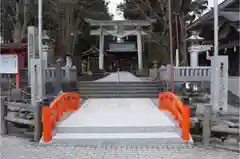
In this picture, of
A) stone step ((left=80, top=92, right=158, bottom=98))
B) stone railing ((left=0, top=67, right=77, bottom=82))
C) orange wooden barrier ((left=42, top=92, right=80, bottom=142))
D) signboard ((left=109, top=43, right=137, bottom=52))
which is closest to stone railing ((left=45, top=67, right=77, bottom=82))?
stone railing ((left=0, top=67, right=77, bottom=82))

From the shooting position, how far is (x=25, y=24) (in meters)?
18.3

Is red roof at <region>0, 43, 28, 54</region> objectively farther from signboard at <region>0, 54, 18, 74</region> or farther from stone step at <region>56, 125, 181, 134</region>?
stone step at <region>56, 125, 181, 134</region>

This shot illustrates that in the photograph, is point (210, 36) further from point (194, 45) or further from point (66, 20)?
point (66, 20)

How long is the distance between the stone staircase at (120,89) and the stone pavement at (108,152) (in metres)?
7.32

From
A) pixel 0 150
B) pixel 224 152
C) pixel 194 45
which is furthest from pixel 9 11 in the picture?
pixel 224 152

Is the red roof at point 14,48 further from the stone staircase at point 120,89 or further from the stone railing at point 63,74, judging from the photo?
the stone staircase at point 120,89

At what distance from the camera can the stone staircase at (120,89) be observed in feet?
42.3

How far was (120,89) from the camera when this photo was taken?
13422mm

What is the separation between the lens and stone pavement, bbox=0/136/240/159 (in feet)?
16.1

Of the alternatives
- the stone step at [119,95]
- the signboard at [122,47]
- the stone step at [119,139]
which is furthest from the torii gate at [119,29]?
the stone step at [119,139]

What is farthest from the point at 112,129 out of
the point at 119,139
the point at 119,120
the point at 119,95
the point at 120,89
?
the point at 120,89

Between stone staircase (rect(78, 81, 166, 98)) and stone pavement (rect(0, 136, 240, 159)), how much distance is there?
7.32 metres

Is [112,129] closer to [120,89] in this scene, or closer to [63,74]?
[120,89]

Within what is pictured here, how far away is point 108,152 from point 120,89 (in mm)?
8328
